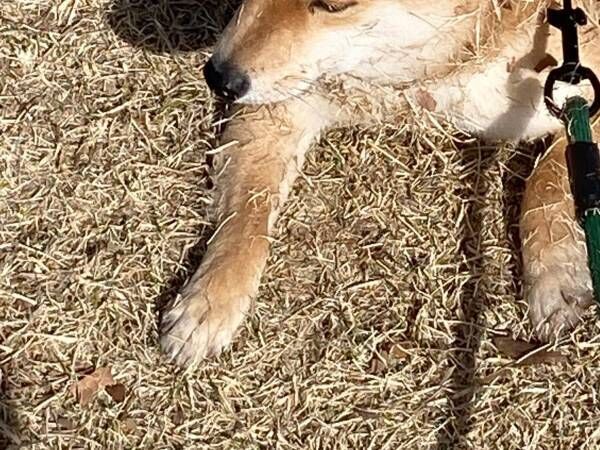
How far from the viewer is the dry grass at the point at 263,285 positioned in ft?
9.20

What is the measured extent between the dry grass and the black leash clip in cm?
73

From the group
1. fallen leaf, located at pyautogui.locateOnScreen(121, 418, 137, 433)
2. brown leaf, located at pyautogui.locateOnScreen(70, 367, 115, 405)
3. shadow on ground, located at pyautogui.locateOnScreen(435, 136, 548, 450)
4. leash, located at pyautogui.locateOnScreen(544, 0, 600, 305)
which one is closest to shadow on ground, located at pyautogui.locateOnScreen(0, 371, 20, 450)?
brown leaf, located at pyautogui.locateOnScreen(70, 367, 115, 405)

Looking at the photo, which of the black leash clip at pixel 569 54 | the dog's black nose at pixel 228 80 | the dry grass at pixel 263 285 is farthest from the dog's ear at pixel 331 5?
the dry grass at pixel 263 285

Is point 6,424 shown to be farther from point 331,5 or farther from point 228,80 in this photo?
point 331,5

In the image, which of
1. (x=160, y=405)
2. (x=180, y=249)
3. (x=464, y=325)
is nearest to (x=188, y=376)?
(x=160, y=405)

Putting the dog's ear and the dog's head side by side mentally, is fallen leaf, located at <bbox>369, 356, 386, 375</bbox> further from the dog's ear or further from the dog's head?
the dog's ear

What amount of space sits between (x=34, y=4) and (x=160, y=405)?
1506 mm

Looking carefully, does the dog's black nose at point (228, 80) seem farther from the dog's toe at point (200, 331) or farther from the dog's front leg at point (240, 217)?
the dog's toe at point (200, 331)

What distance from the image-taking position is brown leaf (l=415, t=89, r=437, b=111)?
291 cm

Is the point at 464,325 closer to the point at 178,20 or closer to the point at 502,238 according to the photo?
the point at 502,238

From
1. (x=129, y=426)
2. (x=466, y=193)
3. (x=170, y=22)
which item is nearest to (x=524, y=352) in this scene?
(x=466, y=193)

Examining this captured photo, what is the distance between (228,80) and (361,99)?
0.59 m

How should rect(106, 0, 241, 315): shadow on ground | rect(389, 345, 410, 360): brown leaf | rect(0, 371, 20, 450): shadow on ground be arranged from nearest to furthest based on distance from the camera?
rect(0, 371, 20, 450): shadow on ground < rect(389, 345, 410, 360): brown leaf < rect(106, 0, 241, 315): shadow on ground

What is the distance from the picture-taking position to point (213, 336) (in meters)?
2.85
